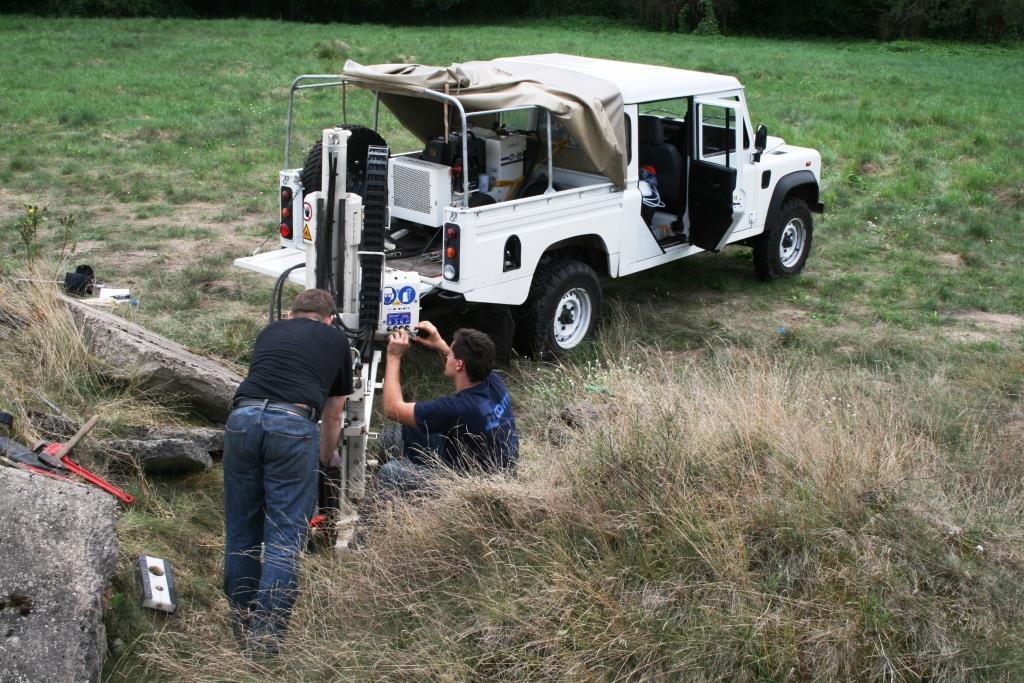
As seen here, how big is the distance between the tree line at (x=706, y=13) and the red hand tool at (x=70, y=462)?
3499 centimetres

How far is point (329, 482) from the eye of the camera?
514 cm

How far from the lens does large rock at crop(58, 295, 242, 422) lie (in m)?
6.25

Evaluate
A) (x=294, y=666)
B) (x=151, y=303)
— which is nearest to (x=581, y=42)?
(x=151, y=303)

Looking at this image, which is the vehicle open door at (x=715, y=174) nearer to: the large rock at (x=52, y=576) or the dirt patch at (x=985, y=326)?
the dirt patch at (x=985, y=326)

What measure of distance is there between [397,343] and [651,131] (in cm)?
472

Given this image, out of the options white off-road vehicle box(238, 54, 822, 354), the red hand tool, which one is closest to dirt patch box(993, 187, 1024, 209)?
white off-road vehicle box(238, 54, 822, 354)

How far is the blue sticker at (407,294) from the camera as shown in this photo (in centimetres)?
544

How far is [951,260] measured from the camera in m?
11.3

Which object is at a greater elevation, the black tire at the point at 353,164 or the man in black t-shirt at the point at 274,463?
the black tire at the point at 353,164

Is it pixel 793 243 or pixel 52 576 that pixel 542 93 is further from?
pixel 52 576

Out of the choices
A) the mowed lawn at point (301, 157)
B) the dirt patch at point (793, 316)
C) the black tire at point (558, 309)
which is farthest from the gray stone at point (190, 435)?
the dirt patch at point (793, 316)

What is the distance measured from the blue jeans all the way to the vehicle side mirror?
6.11 m

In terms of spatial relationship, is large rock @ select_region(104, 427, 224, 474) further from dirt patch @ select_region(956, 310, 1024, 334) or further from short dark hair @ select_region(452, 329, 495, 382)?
dirt patch @ select_region(956, 310, 1024, 334)

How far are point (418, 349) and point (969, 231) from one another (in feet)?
24.9
